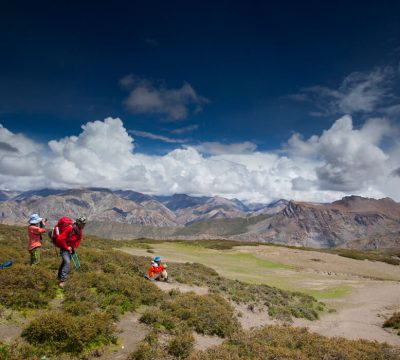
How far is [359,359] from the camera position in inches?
489

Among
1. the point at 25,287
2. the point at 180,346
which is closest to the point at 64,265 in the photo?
the point at 25,287

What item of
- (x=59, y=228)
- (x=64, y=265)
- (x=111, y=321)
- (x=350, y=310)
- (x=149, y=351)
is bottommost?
(x=350, y=310)

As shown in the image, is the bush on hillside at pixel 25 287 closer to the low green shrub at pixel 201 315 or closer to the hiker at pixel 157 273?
the low green shrub at pixel 201 315

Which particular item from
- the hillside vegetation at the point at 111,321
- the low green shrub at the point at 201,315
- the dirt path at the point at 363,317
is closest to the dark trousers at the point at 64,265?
the hillside vegetation at the point at 111,321

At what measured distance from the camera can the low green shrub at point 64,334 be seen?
33.2 feet

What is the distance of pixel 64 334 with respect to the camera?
34.2 ft

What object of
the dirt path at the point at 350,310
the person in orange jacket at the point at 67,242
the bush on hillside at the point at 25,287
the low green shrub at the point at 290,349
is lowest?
the dirt path at the point at 350,310

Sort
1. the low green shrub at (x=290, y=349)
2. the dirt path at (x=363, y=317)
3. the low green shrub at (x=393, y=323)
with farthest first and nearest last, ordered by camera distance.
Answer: the low green shrub at (x=393, y=323), the dirt path at (x=363, y=317), the low green shrub at (x=290, y=349)

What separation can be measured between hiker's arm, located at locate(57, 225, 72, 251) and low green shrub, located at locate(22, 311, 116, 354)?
4151mm

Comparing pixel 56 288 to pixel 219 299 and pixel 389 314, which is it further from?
pixel 389 314

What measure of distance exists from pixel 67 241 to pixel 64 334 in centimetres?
531

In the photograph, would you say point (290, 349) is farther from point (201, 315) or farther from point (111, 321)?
point (111, 321)

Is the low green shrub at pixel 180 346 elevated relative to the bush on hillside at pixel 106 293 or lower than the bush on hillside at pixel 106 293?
lower

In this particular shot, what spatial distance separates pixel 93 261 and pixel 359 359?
641 inches
